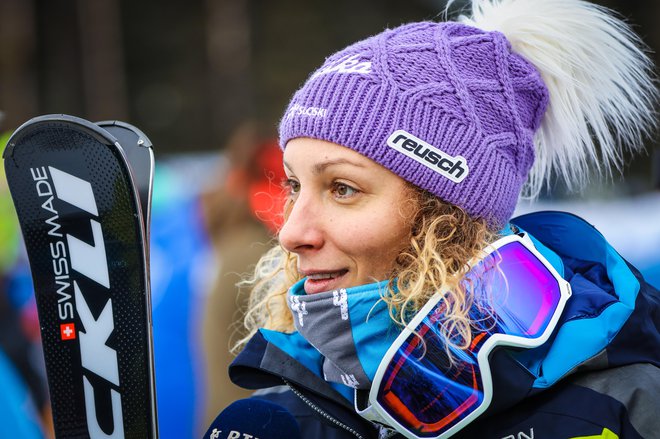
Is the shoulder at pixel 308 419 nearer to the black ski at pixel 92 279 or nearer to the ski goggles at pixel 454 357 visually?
the ski goggles at pixel 454 357

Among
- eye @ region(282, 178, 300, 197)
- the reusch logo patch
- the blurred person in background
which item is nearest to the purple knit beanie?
the reusch logo patch

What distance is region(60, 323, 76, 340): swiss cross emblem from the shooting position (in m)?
1.73

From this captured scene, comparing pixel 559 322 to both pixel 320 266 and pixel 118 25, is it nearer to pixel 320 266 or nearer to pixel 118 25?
pixel 320 266

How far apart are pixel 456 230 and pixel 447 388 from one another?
0.38m

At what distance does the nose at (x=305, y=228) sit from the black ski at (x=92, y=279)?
1.07 feet

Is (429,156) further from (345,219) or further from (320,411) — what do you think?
(320,411)

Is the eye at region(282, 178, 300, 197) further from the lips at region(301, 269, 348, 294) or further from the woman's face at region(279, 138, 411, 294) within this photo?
the lips at region(301, 269, 348, 294)

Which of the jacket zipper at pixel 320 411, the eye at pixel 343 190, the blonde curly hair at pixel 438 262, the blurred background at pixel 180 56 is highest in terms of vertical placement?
the eye at pixel 343 190

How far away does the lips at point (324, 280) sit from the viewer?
5.89ft

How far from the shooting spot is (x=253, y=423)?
1.74m

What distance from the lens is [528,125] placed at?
1956 millimetres

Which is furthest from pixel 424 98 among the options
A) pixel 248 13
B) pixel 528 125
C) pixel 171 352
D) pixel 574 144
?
pixel 248 13

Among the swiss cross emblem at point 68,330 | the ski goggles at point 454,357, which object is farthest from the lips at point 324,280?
the swiss cross emblem at point 68,330

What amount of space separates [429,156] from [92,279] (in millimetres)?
824
